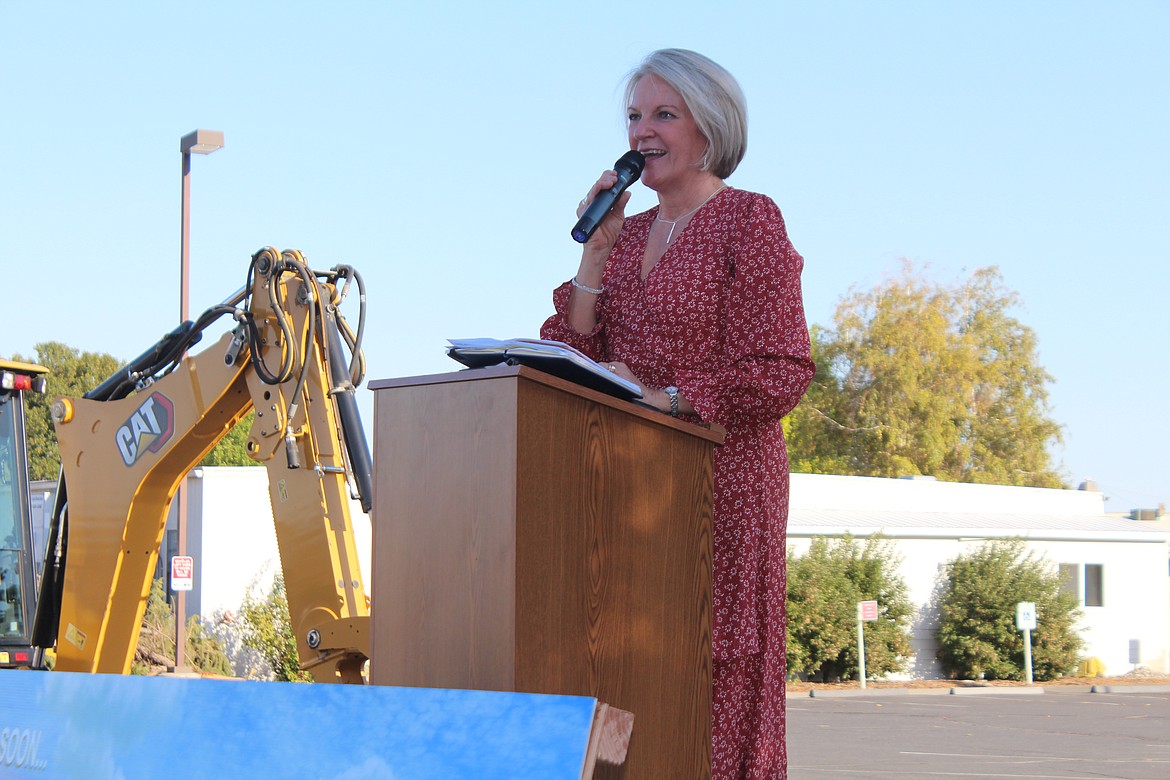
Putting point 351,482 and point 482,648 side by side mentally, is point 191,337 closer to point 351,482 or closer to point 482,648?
point 351,482

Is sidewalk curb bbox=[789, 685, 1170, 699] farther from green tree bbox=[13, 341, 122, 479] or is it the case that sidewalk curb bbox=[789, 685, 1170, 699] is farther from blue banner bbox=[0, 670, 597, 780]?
green tree bbox=[13, 341, 122, 479]

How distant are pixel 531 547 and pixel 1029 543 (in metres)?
33.9

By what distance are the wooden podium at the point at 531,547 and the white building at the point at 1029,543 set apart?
29488 mm

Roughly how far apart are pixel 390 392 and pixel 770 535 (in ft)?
3.66

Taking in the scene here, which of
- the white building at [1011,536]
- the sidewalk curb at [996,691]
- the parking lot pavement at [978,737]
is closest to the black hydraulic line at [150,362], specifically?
the parking lot pavement at [978,737]

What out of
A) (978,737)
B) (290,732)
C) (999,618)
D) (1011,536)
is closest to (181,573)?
(978,737)

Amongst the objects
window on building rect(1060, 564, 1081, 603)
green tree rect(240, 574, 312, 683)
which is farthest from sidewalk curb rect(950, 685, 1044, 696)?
green tree rect(240, 574, 312, 683)

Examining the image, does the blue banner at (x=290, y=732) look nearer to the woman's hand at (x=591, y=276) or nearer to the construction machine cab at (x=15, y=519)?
the woman's hand at (x=591, y=276)

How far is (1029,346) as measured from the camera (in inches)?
2042

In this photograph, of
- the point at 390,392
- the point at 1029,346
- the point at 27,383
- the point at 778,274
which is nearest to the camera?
the point at 390,392

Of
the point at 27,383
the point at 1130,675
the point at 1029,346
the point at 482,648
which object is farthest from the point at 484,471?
the point at 1029,346

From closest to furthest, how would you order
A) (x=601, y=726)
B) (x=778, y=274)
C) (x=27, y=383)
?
(x=601, y=726) → (x=778, y=274) → (x=27, y=383)

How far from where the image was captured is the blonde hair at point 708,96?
126 inches

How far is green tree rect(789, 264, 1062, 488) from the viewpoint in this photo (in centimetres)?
5019
